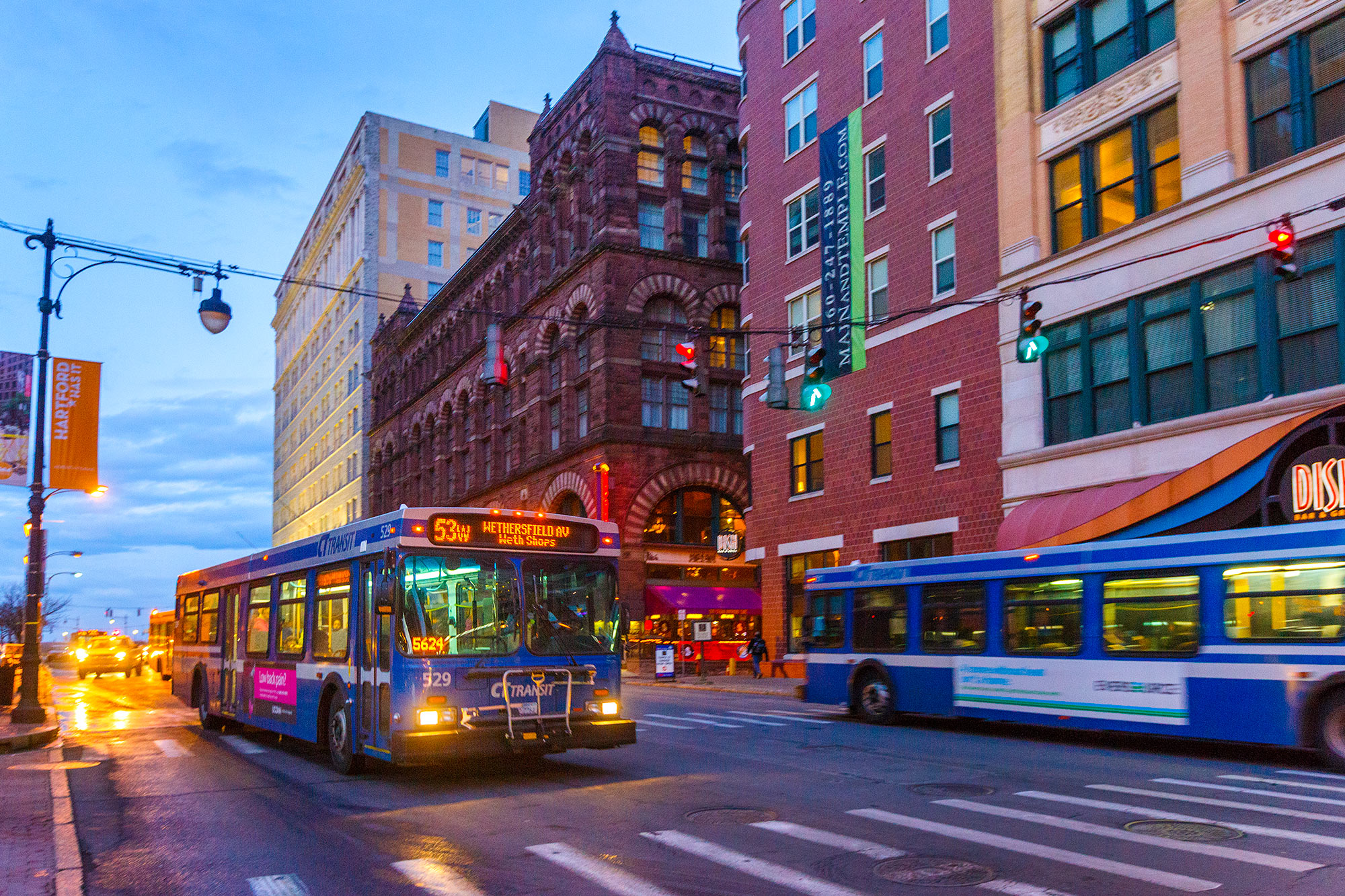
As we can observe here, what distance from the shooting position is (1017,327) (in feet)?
85.2

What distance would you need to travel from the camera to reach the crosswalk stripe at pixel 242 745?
15.9 metres

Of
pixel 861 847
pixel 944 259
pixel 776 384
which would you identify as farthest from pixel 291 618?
pixel 944 259

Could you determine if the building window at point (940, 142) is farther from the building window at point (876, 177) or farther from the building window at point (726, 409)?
the building window at point (726, 409)

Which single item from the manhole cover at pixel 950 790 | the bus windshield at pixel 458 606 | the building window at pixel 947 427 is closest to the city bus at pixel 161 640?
the building window at pixel 947 427

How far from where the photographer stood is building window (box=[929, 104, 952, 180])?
29250mm

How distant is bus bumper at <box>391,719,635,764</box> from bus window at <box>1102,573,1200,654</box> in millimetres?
6909

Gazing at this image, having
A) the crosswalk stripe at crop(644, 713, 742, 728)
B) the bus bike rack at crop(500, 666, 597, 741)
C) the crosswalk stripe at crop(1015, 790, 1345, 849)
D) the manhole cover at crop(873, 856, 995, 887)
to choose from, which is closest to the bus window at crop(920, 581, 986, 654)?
the crosswalk stripe at crop(644, 713, 742, 728)

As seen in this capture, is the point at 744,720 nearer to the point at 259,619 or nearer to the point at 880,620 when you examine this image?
the point at 880,620

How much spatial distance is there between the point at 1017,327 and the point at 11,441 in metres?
20.0

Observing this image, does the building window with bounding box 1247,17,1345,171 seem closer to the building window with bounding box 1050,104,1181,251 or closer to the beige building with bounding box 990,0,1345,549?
the beige building with bounding box 990,0,1345,549

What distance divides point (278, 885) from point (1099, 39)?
79.0 ft

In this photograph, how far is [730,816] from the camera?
32.1ft

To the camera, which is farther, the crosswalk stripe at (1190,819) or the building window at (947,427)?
the building window at (947,427)

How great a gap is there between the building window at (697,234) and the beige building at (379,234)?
36196 mm
